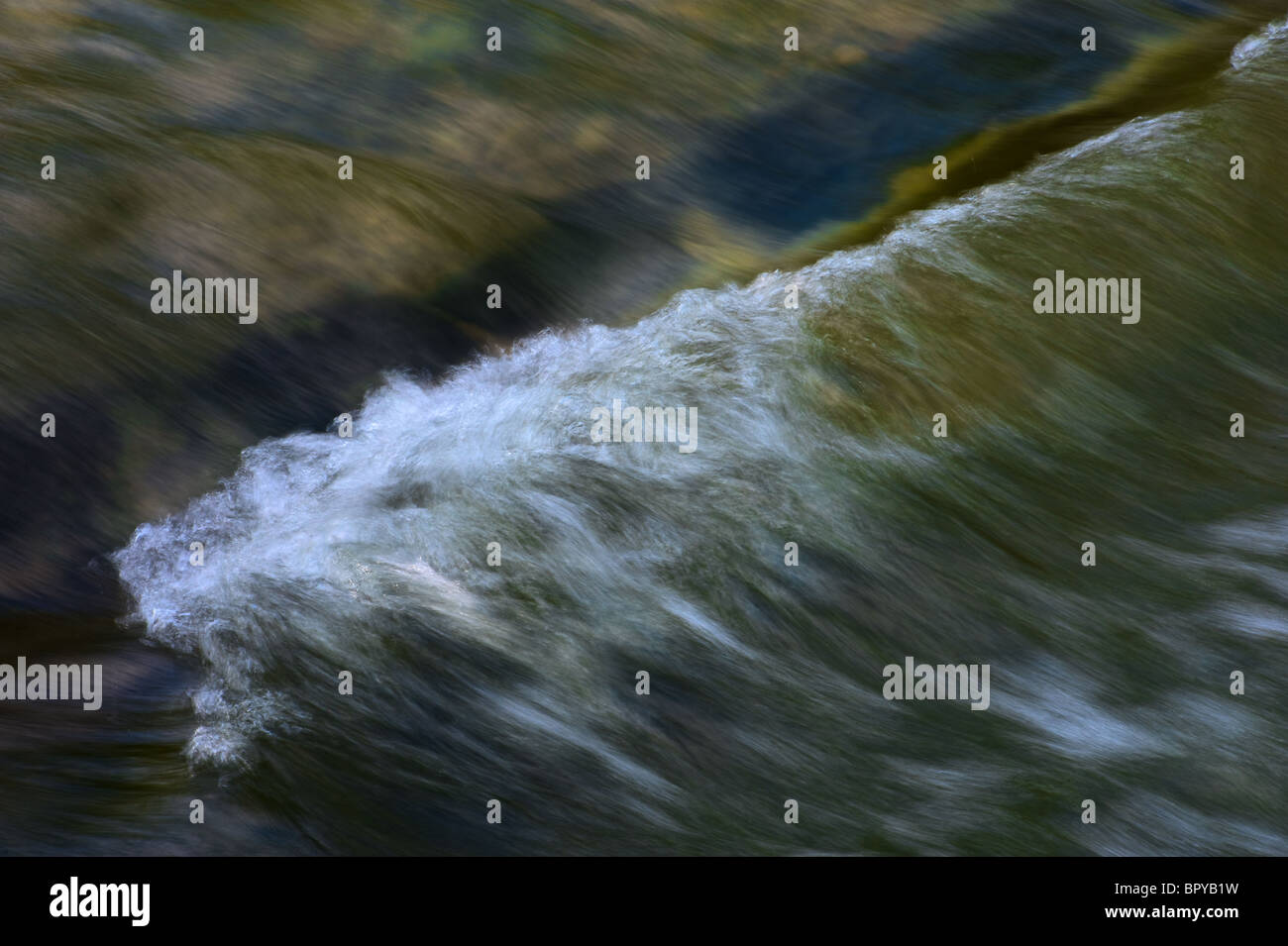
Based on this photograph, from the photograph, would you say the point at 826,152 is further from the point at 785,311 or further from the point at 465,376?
the point at 465,376

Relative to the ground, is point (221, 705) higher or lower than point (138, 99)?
lower

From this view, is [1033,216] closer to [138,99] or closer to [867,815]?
[867,815]

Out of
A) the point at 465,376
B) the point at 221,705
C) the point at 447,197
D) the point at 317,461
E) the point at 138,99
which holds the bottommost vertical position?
the point at 221,705

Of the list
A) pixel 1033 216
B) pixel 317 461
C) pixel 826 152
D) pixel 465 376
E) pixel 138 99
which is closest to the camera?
pixel 317 461

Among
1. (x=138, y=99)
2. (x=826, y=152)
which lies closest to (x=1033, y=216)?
(x=826, y=152)

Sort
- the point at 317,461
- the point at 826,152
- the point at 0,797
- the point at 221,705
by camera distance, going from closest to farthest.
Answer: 1. the point at 0,797
2. the point at 221,705
3. the point at 317,461
4. the point at 826,152

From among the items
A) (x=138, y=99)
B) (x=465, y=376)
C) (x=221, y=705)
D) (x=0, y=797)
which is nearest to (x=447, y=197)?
(x=465, y=376)

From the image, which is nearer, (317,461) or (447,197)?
(317,461)
